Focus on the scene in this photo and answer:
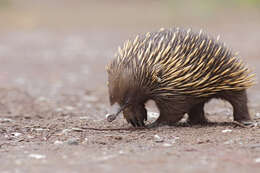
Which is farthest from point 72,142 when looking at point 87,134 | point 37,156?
point 37,156

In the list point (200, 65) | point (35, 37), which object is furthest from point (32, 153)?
point (35, 37)

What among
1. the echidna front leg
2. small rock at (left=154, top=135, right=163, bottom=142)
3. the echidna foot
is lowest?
small rock at (left=154, top=135, right=163, bottom=142)

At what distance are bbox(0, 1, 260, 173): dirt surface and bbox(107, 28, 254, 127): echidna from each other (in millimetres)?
393

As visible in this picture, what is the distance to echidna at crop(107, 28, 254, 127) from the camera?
7219 mm

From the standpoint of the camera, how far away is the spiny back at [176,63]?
286 inches

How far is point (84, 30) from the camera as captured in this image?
23.9 metres

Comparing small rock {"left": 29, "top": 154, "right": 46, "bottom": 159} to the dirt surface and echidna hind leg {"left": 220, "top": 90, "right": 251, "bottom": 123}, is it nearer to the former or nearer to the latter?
the dirt surface

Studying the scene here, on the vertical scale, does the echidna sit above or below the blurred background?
below

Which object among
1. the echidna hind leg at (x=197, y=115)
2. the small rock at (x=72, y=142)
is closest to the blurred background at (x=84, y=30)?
the echidna hind leg at (x=197, y=115)

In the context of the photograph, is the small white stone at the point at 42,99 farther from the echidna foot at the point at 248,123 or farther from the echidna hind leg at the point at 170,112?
the echidna foot at the point at 248,123

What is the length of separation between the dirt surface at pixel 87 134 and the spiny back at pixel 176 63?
1.99ft

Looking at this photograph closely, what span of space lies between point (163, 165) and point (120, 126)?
2.79 m

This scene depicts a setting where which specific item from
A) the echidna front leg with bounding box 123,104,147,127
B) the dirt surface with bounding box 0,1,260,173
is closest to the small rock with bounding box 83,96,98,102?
the dirt surface with bounding box 0,1,260,173

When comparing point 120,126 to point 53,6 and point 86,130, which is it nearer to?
point 86,130
